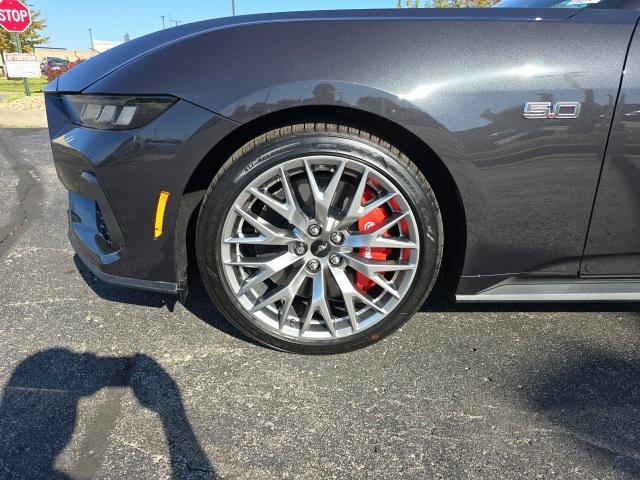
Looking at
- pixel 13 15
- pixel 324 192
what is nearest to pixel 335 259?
pixel 324 192

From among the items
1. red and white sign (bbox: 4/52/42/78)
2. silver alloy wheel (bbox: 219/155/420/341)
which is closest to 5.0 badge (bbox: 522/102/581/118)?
silver alloy wheel (bbox: 219/155/420/341)

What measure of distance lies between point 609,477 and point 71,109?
7.99ft

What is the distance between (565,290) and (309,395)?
116cm

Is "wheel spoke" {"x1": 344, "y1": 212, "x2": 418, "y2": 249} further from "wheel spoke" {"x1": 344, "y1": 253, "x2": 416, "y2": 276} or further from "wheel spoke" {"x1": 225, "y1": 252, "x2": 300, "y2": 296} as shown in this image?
"wheel spoke" {"x1": 225, "y1": 252, "x2": 300, "y2": 296}

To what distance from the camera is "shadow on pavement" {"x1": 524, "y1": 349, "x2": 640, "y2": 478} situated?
1.52 m

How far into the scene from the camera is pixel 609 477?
141cm

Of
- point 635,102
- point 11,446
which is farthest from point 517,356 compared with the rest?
point 11,446

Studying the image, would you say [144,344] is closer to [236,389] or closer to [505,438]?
[236,389]

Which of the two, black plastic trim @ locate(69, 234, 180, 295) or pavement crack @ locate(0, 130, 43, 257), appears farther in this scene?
pavement crack @ locate(0, 130, 43, 257)

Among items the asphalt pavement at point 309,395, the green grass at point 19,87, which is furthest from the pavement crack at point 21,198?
the green grass at point 19,87

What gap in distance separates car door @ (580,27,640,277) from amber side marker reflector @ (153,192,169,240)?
1.70 m

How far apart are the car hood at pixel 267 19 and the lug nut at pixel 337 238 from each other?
0.84 m

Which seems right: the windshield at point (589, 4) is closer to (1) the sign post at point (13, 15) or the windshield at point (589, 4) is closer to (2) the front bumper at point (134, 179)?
(2) the front bumper at point (134, 179)

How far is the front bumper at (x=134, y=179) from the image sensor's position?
174cm
